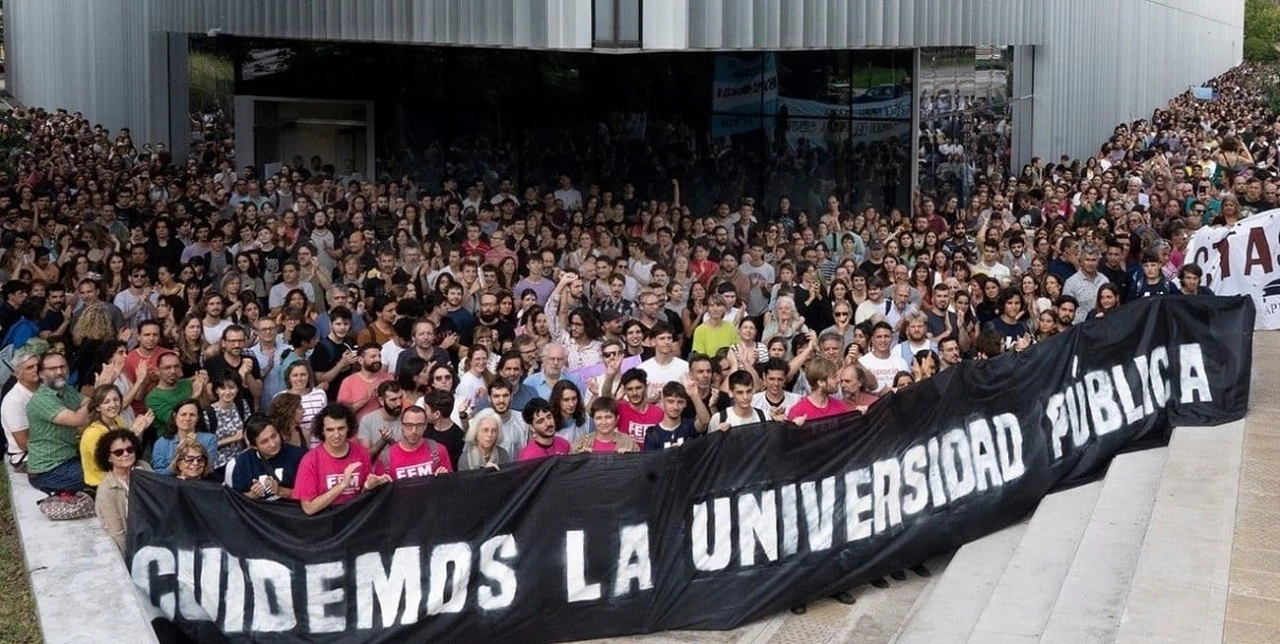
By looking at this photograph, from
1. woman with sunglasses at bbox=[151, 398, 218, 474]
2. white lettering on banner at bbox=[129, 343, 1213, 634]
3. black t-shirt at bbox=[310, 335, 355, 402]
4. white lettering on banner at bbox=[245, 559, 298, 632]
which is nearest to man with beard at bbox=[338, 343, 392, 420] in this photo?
black t-shirt at bbox=[310, 335, 355, 402]

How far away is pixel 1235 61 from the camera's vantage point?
6444 centimetres

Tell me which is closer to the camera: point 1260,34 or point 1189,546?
point 1189,546

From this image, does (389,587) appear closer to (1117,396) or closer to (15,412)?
(15,412)

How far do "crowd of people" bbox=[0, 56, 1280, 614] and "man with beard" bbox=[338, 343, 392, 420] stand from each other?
0.09 feet

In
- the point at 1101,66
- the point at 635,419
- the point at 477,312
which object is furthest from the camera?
the point at 1101,66

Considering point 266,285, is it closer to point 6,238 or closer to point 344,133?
point 6,238

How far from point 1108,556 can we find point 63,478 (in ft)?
20.9

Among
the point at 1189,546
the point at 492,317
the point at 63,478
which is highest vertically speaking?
the point at 492,317

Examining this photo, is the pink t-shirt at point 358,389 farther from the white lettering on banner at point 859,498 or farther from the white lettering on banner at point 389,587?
the white lettering on banner at point 859,498

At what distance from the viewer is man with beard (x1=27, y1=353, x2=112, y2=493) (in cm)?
955

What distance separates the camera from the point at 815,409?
1041cm

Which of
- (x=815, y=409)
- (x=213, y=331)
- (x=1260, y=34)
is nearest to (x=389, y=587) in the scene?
(x=815, y=409)

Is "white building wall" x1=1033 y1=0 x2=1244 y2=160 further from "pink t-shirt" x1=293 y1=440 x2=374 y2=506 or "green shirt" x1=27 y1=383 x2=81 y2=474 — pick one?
"green shirt" x1=27 y1=383 x2=81 y2=474

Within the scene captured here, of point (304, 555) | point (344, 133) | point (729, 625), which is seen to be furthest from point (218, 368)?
point (344, 133)
